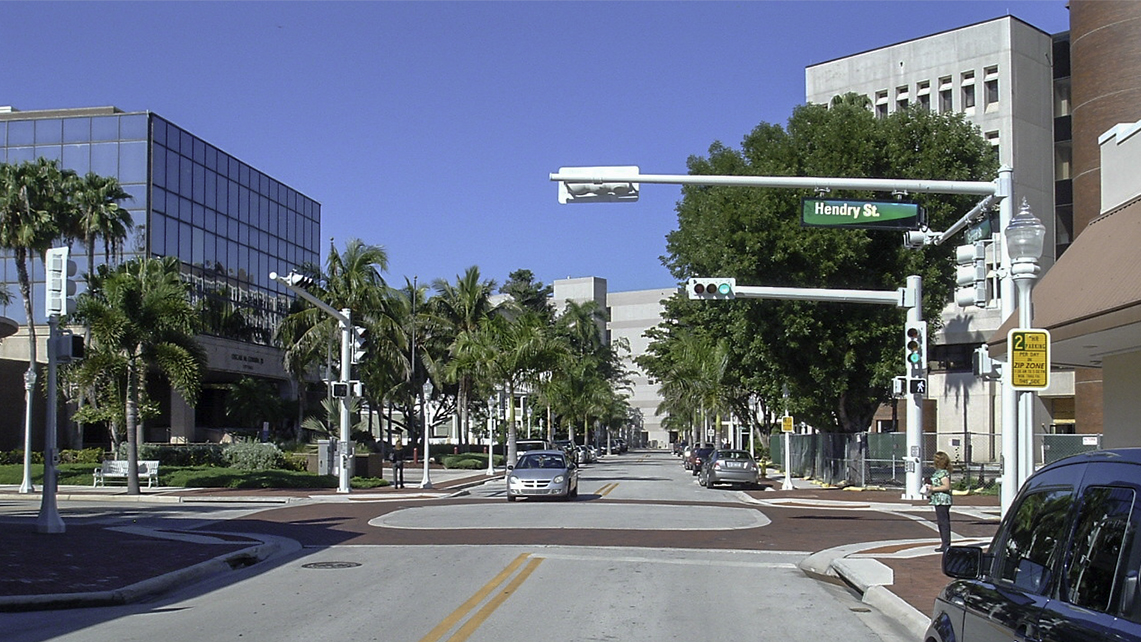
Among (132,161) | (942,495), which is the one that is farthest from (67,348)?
(132,161)

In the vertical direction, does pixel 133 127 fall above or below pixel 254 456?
above

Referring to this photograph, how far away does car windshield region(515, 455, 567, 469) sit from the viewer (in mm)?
31094

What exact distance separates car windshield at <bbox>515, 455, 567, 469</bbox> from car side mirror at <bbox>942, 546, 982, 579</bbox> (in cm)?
2561

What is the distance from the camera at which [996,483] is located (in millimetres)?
→ 35375

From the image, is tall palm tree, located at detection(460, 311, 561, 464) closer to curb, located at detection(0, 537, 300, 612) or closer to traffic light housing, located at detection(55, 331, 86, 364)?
traffic light housing, located at detection(55, 331, 86, 364)

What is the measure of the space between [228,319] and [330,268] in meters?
8.63

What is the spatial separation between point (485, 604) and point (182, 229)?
168 ft

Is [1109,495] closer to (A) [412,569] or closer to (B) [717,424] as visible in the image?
(A) [412,569]

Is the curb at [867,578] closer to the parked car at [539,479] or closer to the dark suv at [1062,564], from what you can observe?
the dark suv at [1062,564]

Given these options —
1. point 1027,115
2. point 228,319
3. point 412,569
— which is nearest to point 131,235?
point 228,319

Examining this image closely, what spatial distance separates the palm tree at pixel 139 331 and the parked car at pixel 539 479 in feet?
34.6

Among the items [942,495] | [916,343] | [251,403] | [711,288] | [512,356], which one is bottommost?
[942,495]

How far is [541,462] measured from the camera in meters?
31.4

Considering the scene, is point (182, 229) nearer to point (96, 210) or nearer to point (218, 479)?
point (96, 210)
